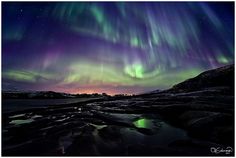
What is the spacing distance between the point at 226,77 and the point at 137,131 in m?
86.4

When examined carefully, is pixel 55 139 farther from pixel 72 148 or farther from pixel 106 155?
pixel 106 155

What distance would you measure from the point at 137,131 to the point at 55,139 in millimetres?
4279

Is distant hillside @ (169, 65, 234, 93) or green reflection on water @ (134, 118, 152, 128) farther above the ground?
distant hillside @ (169, 65, 234, 93)

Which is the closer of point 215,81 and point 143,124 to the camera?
point 143,124

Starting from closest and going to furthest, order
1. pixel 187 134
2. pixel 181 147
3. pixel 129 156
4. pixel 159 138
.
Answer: pixel 129 156
pixel 181 147
pixel 159 138
pixel 187 134

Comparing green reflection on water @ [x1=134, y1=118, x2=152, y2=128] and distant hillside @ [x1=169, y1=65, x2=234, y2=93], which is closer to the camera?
green reflection on water @ [x1=134, y1=118, x2=152, y2=128]

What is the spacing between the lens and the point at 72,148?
24.2ft

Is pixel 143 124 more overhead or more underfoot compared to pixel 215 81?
more underfoot

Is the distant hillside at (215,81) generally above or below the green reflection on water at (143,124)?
above

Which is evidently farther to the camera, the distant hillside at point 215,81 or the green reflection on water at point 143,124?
the distant hillside at point 215,81

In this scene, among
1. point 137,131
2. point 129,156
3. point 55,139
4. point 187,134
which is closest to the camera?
point 129,156

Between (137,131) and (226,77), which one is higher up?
(226,77)

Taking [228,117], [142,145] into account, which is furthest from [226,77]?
[142,145]

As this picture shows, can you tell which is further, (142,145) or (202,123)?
(202,123)
